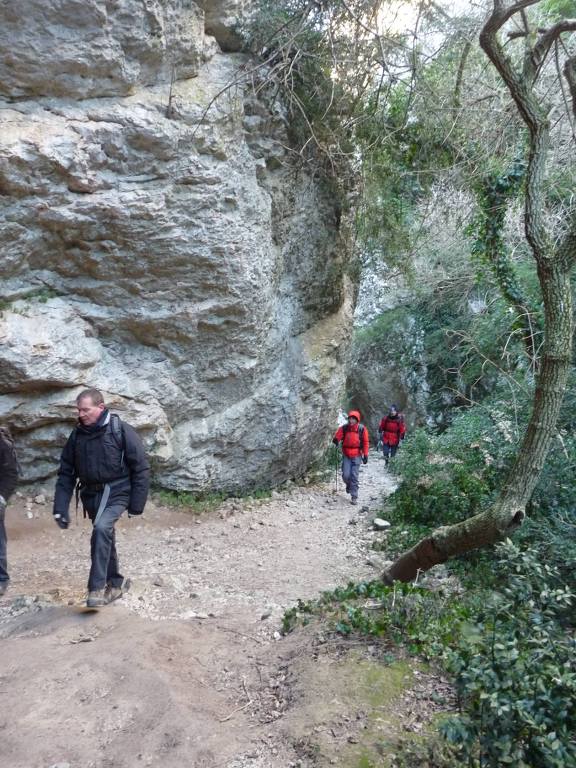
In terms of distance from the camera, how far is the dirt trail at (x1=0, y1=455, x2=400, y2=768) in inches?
111

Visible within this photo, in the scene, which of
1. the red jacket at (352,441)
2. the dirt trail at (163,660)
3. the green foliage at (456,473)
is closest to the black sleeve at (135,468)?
the dirt trail at (163,660)

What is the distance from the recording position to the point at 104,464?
433 centimetres

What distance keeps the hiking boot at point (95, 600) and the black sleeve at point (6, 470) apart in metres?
1.09

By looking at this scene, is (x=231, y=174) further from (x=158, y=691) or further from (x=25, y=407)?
(x=158, y=691)

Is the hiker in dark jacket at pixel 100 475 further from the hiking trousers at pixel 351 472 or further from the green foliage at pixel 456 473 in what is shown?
the hiking trousers at pixel 351 472

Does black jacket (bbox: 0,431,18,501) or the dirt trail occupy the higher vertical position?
black jacket (bbox: 0,431,18,501)

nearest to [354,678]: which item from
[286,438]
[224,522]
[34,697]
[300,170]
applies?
[34,697]

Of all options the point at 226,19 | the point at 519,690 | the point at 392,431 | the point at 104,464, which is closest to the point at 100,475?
the point at 104,464

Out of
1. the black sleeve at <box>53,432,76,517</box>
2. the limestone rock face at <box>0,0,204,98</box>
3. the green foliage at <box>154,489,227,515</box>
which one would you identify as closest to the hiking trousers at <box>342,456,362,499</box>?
the green foliage at <box>154,489,227,515</box>

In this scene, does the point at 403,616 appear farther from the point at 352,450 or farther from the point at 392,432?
the point at 392,432

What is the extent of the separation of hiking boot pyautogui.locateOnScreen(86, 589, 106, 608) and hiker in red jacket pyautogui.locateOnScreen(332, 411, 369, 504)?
5692 millimetres

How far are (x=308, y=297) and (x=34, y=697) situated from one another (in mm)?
7434

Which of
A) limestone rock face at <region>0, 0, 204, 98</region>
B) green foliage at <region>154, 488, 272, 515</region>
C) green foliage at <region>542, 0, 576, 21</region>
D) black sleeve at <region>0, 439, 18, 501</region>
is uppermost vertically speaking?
green foliage at <region>542, 0, 576, 21</region>

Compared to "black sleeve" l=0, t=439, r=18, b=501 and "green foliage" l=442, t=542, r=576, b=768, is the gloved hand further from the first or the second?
"green foliage" l=442, t=542, r=576, b=768
